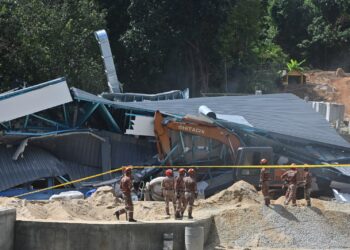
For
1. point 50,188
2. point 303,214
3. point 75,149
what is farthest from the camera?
point 75,149

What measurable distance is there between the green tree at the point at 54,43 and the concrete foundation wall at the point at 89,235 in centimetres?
1713

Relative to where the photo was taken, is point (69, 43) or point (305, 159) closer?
point (305, 159)

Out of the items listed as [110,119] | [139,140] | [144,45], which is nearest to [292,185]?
[139,140]

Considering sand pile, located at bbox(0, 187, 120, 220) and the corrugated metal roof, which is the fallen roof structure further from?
sand pile, located at bbox(0, 187, 120, 220)

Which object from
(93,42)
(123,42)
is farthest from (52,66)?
(123,42)

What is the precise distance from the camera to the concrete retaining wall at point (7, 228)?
1636 cm

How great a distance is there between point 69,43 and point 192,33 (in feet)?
31.9

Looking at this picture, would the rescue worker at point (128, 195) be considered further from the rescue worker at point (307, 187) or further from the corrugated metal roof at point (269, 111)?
the corrugated metal roof at point (269, 111)

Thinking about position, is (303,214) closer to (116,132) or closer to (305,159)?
(305,159)

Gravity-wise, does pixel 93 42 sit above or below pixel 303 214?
above

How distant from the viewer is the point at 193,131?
24.3m

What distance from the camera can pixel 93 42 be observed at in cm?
3941

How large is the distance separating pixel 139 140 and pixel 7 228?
10.2 meters

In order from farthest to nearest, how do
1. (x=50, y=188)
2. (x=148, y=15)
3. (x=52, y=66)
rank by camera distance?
(x=148, y=15)
(x=52, y=66)
(x=50, y=188)
